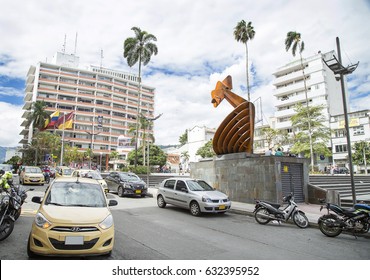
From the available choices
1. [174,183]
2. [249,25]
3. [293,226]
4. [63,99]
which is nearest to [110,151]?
[63,99]

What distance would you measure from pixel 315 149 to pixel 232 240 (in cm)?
3545

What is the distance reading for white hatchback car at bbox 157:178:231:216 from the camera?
10000mm

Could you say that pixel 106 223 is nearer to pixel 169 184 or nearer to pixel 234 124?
pixel 169 184

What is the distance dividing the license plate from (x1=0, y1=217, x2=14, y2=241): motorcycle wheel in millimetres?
2824

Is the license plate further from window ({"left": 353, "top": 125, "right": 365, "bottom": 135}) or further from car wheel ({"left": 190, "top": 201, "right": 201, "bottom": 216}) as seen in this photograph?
window ({"left": 353, "top": 125, "right": 365, "bottom": 135})

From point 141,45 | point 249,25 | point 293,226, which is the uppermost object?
point 249,25

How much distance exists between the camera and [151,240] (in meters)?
6.27

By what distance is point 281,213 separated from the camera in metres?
8.80

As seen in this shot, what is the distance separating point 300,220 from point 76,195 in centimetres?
727

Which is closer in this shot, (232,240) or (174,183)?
(232,240)

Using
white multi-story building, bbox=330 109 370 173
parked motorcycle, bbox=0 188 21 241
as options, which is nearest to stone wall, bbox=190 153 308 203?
parked motorcycle, bbox=0 188 21 241

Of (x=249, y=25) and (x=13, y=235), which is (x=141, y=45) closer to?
(x=249, y=25)

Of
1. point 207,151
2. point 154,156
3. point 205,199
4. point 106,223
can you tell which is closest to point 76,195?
point 106,223

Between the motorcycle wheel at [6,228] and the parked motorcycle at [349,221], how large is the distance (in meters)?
8.56
